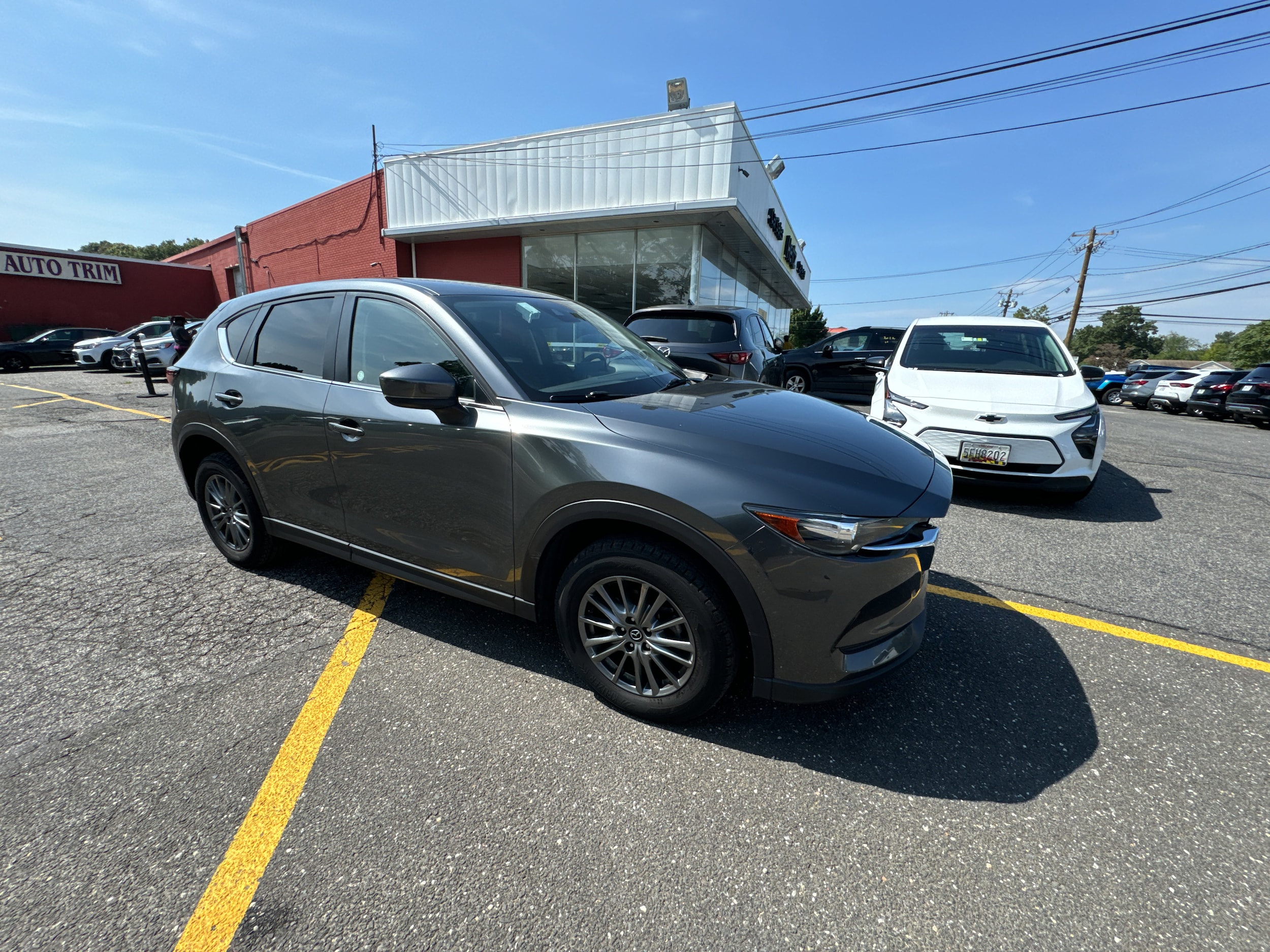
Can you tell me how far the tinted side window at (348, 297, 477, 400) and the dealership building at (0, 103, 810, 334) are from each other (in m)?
11.7

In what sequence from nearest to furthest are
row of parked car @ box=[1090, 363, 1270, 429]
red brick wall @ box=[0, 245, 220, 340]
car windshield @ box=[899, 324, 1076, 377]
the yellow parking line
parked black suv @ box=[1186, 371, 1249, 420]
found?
car windshield @ box=[899, 324, 1076, 377], the yellow parking line, row of parked car @ box=[1090, 363, 1270, 429], parked black suv @ box=[1186, 371, 1249, 420], red brick wall @ box=[0, 245, 220, 340]

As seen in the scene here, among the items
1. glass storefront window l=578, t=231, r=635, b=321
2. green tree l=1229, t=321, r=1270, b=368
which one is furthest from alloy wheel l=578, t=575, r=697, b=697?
green tree l=1229, t=321, r=1270, b=368

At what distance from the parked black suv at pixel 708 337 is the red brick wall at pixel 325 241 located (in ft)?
40.2

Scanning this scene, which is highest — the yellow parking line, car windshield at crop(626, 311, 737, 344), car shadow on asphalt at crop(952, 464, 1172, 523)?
car windshield at crop(626, 311, 737, 344)

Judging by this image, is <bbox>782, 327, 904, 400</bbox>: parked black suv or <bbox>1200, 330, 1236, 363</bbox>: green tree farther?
<bbox>1200, 330, 1236, 363</bbox>: green tree

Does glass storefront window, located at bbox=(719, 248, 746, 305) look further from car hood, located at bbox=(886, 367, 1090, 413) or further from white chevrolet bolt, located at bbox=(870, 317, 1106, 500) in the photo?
car hood, located at bbox=(886, 367, 1090, 413)

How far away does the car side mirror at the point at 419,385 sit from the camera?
229 cm

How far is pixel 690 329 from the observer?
7602mm

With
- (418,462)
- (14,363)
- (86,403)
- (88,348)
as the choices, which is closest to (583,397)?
(418,462)

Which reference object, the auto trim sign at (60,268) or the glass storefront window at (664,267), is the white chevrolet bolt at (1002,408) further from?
the auto trim sign at (60,268)

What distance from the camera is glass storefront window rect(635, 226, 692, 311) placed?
14.7 m

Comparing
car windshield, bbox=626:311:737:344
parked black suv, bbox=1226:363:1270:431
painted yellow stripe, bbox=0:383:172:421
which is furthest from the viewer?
parked black suv, bbox=1226:363:1270:431

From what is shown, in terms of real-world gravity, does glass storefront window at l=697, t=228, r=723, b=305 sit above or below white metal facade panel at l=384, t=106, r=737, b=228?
below

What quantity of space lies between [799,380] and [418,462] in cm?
1130
